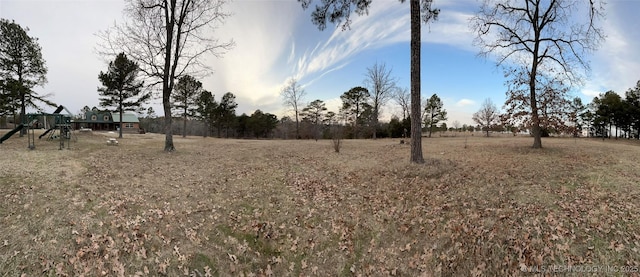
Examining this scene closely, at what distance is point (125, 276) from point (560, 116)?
19.0 m

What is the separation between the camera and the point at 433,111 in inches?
1778

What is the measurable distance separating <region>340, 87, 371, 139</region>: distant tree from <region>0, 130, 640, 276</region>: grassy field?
113 feet

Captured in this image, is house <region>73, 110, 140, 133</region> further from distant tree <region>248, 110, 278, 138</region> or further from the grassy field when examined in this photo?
the grassy field

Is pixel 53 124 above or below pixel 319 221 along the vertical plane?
above

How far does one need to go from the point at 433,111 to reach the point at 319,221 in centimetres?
4327

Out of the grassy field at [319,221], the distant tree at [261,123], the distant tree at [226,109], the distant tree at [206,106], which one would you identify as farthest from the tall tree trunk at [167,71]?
the distant tree at [261,123]

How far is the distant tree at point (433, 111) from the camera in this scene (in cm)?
4478

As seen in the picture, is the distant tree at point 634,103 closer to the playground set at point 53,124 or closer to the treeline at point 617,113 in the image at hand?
the treeline at point 617,113

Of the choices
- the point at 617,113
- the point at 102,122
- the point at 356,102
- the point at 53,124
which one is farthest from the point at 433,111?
the point at 102,122

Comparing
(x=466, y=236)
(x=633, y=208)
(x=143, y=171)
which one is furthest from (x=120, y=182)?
(x=633, y=208)

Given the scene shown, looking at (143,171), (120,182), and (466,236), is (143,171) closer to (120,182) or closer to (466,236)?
(120,182)

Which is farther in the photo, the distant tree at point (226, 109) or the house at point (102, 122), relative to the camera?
the house at point (102, 122)

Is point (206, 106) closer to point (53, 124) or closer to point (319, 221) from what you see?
point (53, 124)

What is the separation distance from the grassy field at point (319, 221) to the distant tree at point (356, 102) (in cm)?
3455
